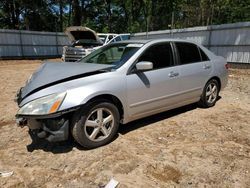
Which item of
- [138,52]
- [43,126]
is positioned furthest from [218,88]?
[43,126]

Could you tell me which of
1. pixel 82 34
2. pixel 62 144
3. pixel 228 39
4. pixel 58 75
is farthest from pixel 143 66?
pixel 82 34

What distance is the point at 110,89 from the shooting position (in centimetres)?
376

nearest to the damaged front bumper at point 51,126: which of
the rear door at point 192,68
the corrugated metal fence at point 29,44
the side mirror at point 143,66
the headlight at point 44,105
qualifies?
the headlight at point 44,105

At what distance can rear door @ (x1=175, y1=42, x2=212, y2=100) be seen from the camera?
496 centimetres

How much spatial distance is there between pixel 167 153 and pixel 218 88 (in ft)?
9.85

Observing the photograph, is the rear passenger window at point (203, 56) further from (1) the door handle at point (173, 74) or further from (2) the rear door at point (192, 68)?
(1) the door handle at point (173, 74)

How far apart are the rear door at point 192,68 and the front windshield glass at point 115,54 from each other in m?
1.05

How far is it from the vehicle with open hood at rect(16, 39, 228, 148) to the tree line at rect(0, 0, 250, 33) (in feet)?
49.7

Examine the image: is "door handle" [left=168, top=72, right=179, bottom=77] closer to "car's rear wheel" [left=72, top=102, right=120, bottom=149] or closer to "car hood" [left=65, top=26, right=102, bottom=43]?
"car's rear wheel" [left=72, top=102, right=120, bottom=149]

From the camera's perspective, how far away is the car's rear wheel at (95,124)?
354cm

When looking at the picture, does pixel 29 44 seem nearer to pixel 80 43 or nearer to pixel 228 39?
pixel 80 43

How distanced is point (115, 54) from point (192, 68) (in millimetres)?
1648

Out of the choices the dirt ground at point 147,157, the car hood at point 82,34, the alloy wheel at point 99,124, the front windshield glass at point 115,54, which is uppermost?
the car hood at point 82,34

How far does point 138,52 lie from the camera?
428 centimetres
